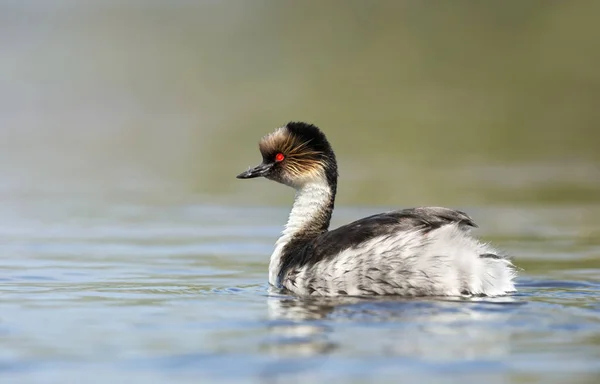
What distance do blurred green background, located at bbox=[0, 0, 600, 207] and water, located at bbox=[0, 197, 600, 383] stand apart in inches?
233

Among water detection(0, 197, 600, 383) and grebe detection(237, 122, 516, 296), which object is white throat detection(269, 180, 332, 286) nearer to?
water detection(0, 197, 600, 383)

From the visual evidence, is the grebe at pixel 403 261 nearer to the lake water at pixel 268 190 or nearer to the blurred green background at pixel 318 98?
the lake water at pixel 268 190

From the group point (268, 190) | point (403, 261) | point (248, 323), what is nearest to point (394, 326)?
point (248, 323)

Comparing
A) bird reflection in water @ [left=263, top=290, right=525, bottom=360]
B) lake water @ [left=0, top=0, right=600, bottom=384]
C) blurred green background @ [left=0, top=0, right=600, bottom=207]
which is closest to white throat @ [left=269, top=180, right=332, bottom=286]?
lake water @ [left=0, top=0, right=600, bottom=384]

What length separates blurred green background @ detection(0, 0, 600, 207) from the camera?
23.0m

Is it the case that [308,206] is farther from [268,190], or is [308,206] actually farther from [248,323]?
[268,190]

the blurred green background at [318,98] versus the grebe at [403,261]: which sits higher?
the blurred green background at [318,98]

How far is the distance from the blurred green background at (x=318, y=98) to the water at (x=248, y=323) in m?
5.91

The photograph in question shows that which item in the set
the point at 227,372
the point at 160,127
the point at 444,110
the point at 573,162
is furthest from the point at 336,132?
the point at 227,372

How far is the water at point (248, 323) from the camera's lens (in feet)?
24.7

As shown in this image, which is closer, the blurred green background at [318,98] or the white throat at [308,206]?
the white throat at [308,206]

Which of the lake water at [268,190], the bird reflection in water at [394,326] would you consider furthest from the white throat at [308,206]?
the bird reflection in water at [394,326]

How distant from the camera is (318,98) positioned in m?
49.3

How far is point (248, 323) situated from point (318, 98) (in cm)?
4053
